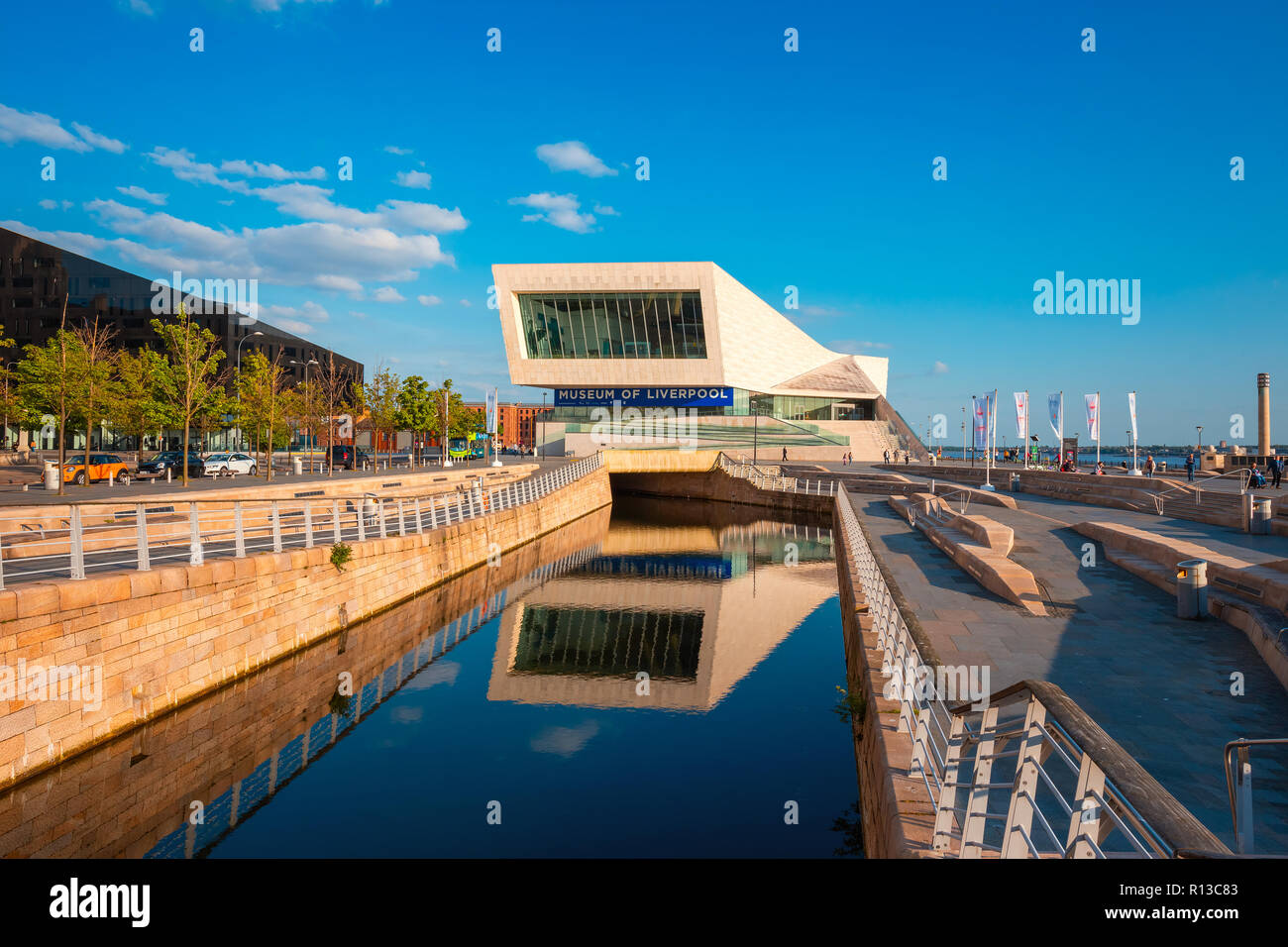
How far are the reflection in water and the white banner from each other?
31.3m

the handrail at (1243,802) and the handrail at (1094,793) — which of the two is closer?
the handrail at (1094,793)

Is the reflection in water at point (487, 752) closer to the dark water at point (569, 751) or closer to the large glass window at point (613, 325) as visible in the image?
the dark water at point (569, 751)

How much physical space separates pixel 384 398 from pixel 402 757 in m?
45.5

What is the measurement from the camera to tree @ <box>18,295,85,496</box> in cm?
2923

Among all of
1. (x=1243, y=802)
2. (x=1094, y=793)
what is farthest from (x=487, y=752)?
(x=1094, y=793)

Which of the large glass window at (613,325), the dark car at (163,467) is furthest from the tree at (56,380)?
the large glass window at (613,325)

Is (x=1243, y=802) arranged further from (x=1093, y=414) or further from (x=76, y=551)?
(x=1093, y=414)

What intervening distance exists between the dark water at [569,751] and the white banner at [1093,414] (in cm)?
3022

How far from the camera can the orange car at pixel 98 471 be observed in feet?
106

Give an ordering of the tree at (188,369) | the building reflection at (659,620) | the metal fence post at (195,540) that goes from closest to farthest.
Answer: the metal fence post at (195,540) → the building reflection at (659,620) → the tree at (188,369)

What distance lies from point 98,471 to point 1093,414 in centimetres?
5079

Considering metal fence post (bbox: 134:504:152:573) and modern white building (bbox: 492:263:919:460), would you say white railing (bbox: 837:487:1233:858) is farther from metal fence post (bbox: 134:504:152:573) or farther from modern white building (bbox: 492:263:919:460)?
modern white building (bbox: 492:263:919:460)

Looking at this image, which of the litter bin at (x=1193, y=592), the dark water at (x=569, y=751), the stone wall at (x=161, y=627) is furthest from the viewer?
the litter bin at (x=1193, y=592)
